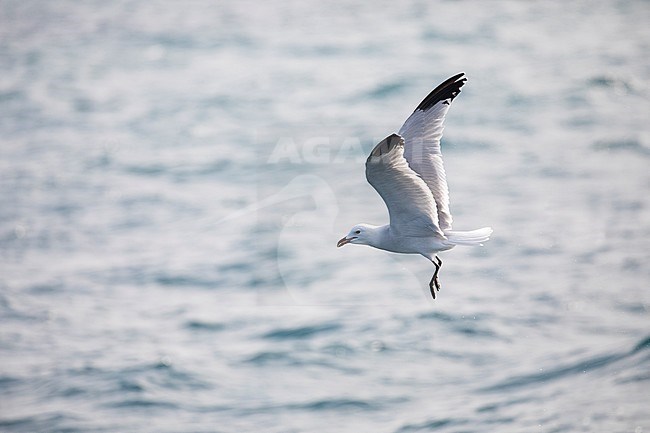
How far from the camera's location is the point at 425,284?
101ft

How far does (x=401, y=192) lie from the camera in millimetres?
10352

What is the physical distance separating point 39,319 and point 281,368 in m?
7.63

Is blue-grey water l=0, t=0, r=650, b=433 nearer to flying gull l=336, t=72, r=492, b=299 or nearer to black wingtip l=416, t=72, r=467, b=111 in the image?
flying gull l=336, t=72, r=492, b=299

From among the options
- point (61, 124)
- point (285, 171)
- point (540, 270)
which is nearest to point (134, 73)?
point (61, 124)

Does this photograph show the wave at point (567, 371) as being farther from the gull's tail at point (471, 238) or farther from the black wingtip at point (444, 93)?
the black wingtip at point (444, 93)

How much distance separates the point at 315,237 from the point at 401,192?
2279 centimetres

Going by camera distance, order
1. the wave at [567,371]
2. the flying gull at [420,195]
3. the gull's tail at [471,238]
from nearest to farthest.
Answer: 1. the flying gull at [420,195]
2. the gull's tail at [471,238]
3. the wave at [567,371]

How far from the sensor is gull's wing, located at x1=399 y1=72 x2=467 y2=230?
10766mm

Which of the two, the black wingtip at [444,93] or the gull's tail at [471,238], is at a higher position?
the black wingtip at [444,93]

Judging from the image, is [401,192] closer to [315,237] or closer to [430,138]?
[430,138]

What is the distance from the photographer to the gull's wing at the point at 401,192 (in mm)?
9766

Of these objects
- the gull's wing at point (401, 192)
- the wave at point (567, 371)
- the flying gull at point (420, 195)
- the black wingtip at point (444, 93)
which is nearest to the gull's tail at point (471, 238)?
the flying gull at point (420, 195)

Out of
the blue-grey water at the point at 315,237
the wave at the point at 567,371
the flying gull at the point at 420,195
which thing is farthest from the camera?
the blue-grey water at the point at 315,237

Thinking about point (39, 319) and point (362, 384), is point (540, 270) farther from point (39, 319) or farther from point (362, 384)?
point (39, 319)
